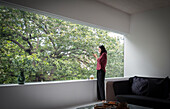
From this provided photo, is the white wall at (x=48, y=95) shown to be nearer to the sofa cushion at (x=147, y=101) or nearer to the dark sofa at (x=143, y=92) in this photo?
the dark sofa at (x=143, y=92)

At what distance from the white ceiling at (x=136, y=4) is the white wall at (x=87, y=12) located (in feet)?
0.65

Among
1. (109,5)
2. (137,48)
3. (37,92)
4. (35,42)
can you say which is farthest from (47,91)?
(137,48)

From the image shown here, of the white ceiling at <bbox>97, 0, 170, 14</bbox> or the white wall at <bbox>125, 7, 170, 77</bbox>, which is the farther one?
the white wall at <bbox>125, 7, 170, 77</bbox>

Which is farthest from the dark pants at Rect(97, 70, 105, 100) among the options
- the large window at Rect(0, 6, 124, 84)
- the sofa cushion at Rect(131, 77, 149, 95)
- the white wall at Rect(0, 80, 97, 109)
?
the large window at Rect(0, 6, 124, 84)

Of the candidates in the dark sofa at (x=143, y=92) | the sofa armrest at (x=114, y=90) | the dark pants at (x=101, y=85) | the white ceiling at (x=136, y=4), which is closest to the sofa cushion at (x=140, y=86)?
the dark sofa at (x=143, y=92)

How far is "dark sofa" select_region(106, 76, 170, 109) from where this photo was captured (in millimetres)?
3199

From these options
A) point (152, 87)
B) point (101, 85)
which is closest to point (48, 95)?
point (101, 85)

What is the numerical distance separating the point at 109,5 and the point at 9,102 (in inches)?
155

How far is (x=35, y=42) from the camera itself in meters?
5.46

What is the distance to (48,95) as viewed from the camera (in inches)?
151

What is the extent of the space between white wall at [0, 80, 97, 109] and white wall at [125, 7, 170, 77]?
6.38 ft

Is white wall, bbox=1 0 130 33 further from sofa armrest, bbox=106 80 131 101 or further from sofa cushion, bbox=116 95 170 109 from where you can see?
sofa cushion, bbox=116 95 170 109

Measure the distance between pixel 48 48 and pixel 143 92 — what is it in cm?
346

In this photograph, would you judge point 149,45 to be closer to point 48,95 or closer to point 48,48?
point 48,48
